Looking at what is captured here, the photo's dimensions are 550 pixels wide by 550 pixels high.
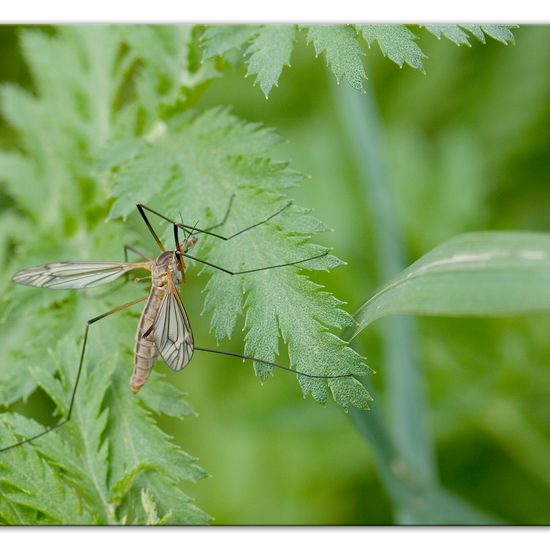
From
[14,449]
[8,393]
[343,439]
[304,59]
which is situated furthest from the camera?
[304,59]

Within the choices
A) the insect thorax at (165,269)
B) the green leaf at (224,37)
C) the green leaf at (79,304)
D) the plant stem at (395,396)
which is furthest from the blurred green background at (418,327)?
the green leaf at (224,37)

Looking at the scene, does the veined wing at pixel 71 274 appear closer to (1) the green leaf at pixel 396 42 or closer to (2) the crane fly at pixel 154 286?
(2) the crane fly at pixel 154 286

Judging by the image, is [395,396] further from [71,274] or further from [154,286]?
[71,274]

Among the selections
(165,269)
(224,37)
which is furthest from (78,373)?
(224,37)

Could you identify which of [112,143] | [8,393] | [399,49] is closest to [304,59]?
[112,143]

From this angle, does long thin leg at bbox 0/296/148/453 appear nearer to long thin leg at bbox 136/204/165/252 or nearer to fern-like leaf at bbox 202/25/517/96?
long thin leg at bbox 136/204/165/252

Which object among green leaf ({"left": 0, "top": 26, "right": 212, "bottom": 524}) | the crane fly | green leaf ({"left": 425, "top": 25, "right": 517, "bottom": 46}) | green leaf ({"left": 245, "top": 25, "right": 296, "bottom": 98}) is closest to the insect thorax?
the crane fly

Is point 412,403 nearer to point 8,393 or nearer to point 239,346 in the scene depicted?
point 239,346
